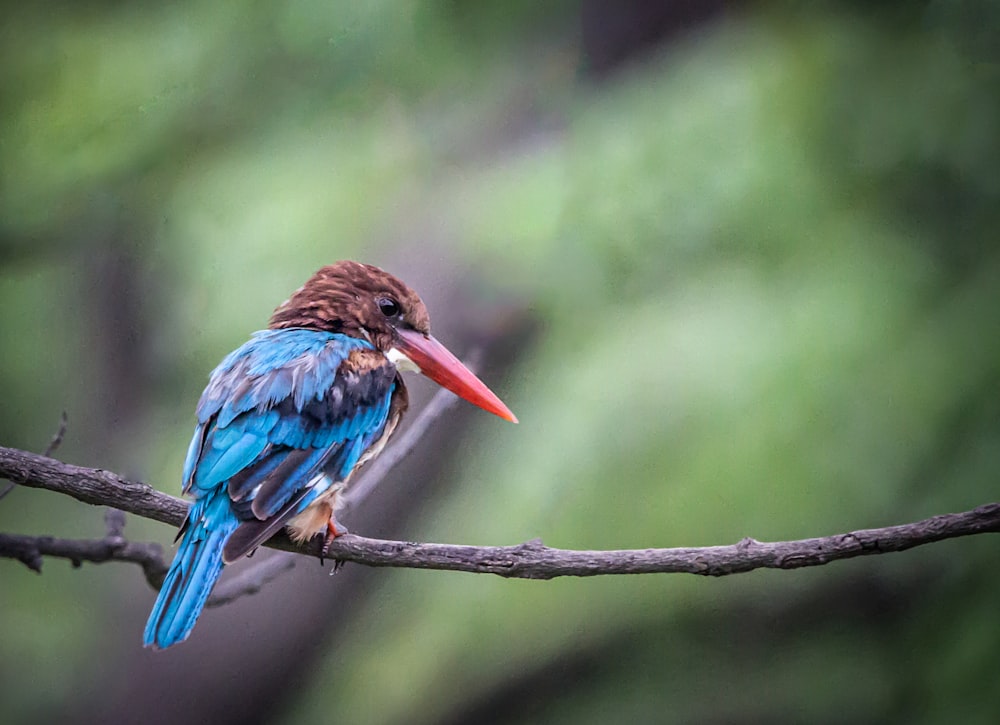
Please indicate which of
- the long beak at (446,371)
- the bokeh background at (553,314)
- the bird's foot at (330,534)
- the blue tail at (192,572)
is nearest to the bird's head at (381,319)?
the long beak at (446,371)

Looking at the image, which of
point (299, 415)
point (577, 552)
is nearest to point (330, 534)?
point (299, 415)

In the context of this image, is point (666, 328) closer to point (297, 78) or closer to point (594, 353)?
point (594, 353)

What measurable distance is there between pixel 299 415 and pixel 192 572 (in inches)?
11.1

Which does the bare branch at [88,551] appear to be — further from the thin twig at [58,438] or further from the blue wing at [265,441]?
the blue wing at [265,441]

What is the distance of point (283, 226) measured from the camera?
1917 millimetres

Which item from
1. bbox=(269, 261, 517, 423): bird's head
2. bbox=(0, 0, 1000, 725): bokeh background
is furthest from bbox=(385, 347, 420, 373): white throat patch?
bbox=(0, 0, 1000, 725): bokeh background

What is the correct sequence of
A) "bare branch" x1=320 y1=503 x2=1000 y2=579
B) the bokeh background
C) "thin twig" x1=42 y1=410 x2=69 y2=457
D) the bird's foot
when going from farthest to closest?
the bokeh background < "thin twig" x1=42 y1=410 x2=69 y2=457 < the bird's foot < "bare branch" x1=320 y1=503 x2=1000 y2=579

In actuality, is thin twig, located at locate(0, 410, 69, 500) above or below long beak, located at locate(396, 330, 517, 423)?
below

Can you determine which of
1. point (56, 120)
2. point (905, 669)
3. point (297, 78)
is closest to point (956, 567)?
point (905, 669)

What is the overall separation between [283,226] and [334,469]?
0.65 m

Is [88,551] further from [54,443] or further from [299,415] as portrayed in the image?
[299,415]

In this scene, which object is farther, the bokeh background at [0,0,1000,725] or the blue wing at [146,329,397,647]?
the bokeh background at [0,0,1000,725]

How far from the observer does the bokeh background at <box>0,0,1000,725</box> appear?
174 cm

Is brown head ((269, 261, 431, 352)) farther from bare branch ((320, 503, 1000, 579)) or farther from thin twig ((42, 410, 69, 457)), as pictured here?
bare branch ((320, 503, 1000, 579))
